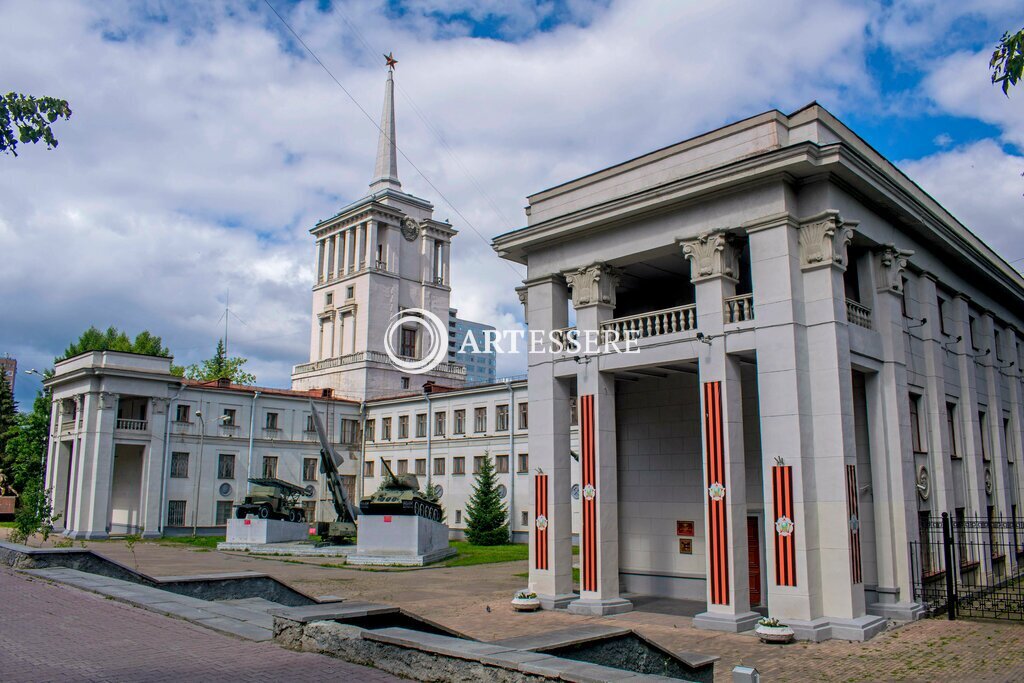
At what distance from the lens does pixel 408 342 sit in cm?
6406

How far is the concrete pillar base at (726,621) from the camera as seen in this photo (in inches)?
606

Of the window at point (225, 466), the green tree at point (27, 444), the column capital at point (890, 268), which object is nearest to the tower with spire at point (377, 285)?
the window at point (225, 466)

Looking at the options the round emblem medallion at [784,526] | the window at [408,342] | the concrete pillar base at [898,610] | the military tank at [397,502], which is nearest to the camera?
the round emblem medallion at [784,526]

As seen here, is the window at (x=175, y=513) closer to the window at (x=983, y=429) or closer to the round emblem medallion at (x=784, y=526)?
the round emblem medallion at (x=784, y=526)

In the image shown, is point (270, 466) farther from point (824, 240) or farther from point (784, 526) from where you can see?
point (824, 240)

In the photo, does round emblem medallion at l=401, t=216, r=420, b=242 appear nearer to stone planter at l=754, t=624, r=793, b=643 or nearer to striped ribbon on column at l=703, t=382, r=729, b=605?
striped ribbon on column at l=703, t=382, r=729, b=605

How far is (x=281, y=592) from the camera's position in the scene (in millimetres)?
16156

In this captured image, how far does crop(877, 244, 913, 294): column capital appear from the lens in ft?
60.2

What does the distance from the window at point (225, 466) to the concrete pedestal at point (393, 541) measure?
2119cm

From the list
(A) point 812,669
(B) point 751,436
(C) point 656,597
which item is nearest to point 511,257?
(B) point 751,436

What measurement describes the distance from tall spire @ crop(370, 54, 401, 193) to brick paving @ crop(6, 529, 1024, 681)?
4764 cm

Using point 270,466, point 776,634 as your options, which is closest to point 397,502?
point 776,634

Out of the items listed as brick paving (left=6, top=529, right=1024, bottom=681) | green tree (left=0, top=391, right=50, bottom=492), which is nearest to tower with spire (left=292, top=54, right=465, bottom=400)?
green tree (left=0, top=391, right=50, bottom=492)

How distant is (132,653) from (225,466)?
139ft
